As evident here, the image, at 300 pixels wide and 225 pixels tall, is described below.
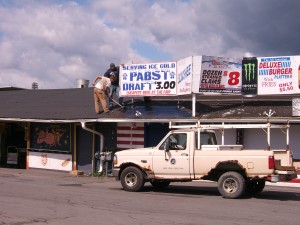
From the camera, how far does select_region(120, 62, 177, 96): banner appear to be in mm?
22484

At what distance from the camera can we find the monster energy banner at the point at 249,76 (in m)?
21.2

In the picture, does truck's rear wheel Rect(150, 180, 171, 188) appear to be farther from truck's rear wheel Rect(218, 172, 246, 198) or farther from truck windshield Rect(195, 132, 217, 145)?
truck's rear wheel Rect(218, 172, 246, 198)

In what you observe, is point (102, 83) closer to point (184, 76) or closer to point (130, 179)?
point (184, 76)

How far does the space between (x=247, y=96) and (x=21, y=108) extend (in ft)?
39.6

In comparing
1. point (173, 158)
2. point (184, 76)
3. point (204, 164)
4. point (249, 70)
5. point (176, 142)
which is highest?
point (249, 70)

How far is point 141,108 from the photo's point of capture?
917 inches

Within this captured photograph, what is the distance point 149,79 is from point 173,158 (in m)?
8.17

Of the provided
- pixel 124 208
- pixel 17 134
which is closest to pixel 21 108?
pixel 17 134

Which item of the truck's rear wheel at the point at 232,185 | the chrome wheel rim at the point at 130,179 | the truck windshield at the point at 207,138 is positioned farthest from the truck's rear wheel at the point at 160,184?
the truck's rear wheel at the point at 232,185

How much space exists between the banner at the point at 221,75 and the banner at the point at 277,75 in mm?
979

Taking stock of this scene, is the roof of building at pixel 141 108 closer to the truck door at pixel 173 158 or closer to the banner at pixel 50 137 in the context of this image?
the banner at pixel 50 137

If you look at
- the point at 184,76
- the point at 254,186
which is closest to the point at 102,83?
the point at 184,76

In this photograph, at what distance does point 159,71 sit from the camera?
74.5ft

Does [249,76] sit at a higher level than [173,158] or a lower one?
higher
